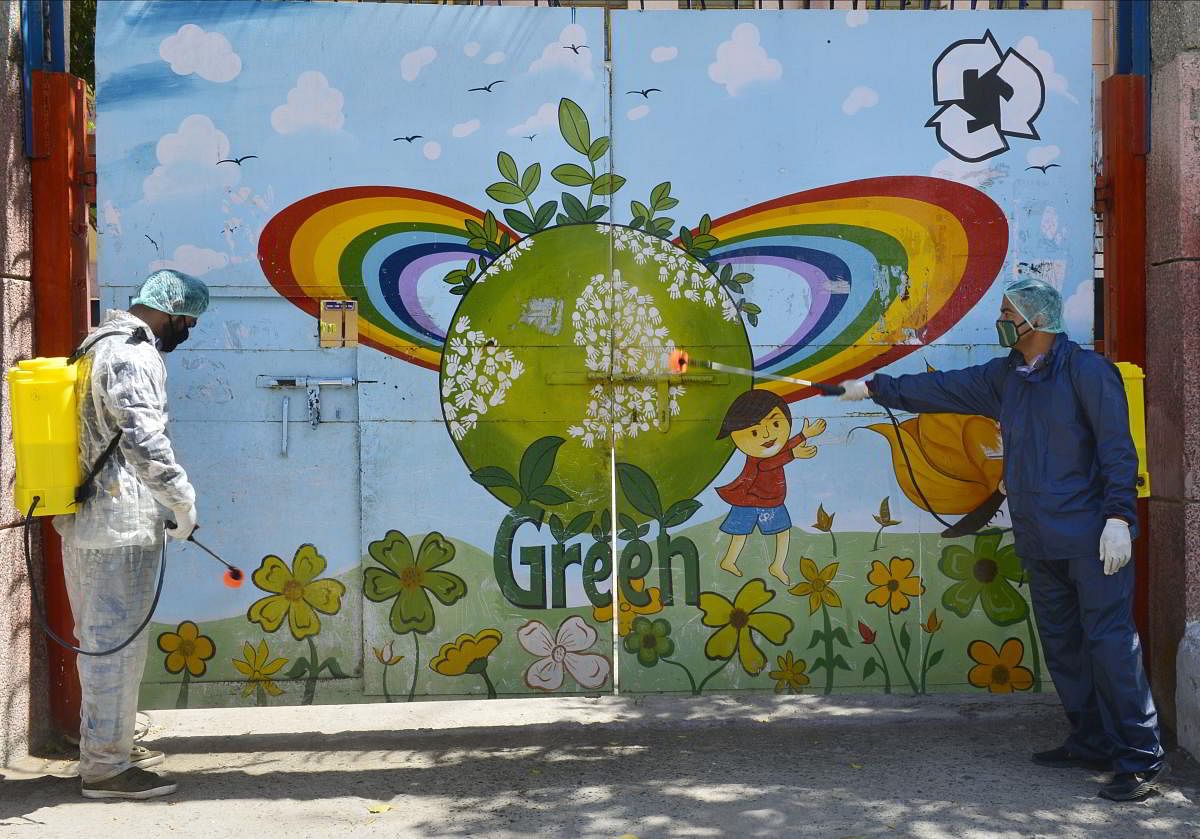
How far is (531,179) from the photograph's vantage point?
4.96 metres

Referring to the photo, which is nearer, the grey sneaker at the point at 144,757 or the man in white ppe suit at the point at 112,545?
the man in white ppe suit at the point at 112,545

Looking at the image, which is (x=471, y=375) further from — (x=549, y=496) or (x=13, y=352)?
(x=13, y=352)

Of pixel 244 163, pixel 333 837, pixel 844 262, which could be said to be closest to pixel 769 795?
pixel 333 837

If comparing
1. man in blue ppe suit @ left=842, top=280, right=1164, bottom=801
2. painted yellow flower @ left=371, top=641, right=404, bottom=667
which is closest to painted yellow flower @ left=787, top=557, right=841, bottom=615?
man in blue ppe suit @ left=842, top=280, right=1164, bottom=801

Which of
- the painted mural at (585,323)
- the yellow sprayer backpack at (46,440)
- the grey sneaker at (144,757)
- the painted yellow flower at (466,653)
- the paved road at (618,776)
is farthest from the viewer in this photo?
the painted yellow flower at (466,653)

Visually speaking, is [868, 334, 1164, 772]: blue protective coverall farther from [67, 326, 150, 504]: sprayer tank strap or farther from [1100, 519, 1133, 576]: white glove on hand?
[67, 326, 150, 504]: sprayer tank strap

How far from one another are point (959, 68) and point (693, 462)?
217 centimetres

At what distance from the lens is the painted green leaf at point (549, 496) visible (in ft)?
16.5

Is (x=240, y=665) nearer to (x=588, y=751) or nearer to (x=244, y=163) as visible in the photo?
(x=588, y=751)

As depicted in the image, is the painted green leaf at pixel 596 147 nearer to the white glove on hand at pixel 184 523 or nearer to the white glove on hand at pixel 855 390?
the white glove on hand at pixel 855 390

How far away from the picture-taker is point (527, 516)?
504cm

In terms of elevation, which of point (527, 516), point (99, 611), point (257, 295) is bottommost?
point (99, 611)

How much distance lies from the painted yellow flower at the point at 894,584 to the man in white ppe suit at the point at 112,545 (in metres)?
2.99


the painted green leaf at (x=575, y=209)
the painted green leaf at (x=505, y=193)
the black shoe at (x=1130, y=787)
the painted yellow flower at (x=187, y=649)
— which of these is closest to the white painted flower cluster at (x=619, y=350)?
the painted green leaf at (x=575, y=209)
